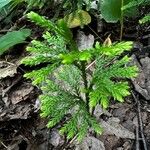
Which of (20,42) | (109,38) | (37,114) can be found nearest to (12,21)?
(20,42)

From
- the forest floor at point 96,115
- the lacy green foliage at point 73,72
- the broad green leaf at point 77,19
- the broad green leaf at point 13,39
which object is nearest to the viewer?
the lacy green foliage at point 73,72

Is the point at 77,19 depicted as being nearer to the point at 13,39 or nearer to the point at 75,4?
the point at 75,4

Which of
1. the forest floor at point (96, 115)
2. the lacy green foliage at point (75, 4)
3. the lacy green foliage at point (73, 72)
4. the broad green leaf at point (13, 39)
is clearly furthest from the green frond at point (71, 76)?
the lacy green foliage at point (75, 4)

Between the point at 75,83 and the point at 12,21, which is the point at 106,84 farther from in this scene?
the point at 12,21

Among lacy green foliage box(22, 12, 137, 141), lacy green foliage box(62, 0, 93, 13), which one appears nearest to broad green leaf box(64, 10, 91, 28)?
lacy green foliage box(62, 0, 93, 13)

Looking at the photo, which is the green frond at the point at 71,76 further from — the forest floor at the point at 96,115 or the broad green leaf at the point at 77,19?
the broad green leaf at the point at 77,19
